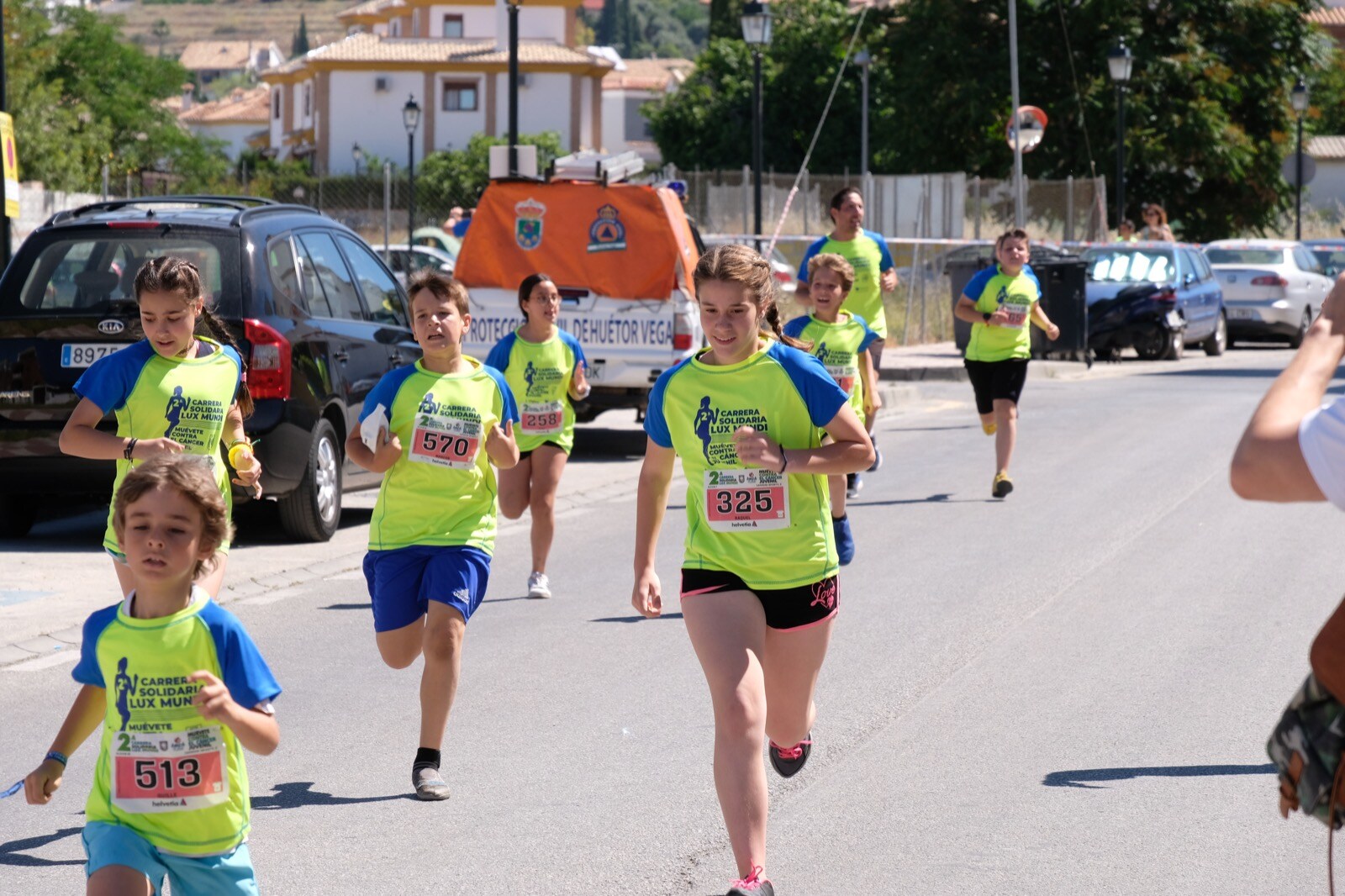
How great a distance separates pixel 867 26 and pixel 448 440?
161ft

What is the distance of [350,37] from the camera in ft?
293

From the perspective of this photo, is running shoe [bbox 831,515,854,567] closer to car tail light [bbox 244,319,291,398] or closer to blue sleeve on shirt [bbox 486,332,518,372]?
blue sleeve on shirt [bbox 486,332,518,372]

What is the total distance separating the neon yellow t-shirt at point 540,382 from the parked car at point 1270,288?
72.9 ft

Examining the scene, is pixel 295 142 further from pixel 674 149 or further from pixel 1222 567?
pixel 1222 567

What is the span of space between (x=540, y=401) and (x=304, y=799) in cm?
390

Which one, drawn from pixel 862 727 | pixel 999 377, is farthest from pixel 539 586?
pixel 999 377

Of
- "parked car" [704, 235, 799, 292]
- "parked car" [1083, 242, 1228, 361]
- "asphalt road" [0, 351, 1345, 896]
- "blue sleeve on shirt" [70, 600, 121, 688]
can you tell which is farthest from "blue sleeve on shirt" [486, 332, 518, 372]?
"parked car" [1083, 242, 1228, 361]

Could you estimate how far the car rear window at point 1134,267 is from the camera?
91.2ft

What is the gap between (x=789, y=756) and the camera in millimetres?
5551

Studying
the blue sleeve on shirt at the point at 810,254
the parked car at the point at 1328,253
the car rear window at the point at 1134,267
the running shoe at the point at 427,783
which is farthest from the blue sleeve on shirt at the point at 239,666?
the parked car at the point at 1328,253

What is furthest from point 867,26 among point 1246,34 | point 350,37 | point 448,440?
point 448,440

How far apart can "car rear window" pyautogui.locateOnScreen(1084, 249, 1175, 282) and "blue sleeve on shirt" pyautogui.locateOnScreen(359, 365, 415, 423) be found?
2229 centimetres

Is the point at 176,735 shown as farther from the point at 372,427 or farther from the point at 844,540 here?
the point at 844,540

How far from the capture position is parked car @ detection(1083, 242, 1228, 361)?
1086 inches
